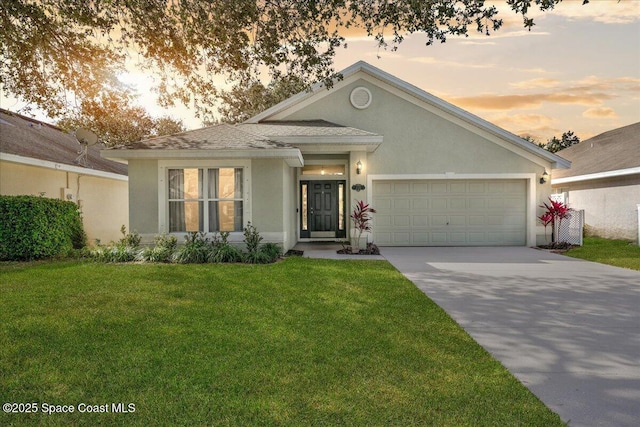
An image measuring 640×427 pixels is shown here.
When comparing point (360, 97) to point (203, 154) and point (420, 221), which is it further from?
point (203, 154)

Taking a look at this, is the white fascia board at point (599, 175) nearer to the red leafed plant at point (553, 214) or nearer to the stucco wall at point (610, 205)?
the stucco wall at point (610, 205)

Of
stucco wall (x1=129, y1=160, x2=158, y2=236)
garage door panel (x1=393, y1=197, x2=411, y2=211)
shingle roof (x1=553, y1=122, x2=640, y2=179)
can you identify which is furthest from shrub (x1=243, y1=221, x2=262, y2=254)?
shingle roof (x1=553, y1=122, x2=640, y2=179)

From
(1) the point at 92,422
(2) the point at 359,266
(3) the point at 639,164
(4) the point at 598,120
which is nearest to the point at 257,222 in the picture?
(2) the point at 359,266

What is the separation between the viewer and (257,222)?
10.7 metres

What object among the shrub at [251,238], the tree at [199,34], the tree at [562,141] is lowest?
the shrub at [251,238]

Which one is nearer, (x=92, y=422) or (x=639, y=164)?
(x=92, y=422)

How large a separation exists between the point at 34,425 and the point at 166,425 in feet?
2.79

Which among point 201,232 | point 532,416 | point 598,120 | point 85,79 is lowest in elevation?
point 532,416

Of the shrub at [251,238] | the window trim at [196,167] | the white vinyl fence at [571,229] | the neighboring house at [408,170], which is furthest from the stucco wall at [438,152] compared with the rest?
the shrub at [251,238]

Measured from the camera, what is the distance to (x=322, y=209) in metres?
14.3

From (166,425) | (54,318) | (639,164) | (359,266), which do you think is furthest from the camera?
(639,164)

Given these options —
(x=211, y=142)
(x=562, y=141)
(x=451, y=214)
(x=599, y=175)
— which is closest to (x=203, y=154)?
(x=211, y=142)

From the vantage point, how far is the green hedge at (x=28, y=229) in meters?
9.60

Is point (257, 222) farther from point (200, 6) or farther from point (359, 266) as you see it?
point (200, 6)
